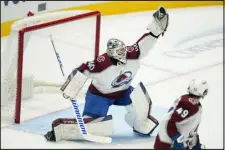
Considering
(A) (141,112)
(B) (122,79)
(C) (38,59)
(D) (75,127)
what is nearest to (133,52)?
(B) (122,79)

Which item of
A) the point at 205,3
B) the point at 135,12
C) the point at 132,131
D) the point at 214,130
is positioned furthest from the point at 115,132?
the point at 205,3

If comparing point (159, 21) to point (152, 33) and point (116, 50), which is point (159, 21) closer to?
point (152, 33)

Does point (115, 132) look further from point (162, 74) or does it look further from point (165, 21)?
point (162, 74)

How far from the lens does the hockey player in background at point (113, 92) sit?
279cm

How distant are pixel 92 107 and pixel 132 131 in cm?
27

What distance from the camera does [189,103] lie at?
98.2 inches

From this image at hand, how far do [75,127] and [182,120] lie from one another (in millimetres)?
548

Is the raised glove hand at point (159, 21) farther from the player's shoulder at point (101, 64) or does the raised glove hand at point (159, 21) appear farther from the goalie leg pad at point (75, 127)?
the goalie leg pad at point (75, 127)

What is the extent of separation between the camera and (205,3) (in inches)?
237

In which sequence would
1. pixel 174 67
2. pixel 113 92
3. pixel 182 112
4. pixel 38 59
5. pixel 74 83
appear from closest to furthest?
pixel 182 112 → pixel 74 83 → pixel 113 92 → pixel 38 59 → pixel 174 67

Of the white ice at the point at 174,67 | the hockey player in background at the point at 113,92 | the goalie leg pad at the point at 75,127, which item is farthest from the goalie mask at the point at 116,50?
the white ice at the point at 174,67

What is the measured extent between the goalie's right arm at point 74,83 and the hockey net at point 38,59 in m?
0.36

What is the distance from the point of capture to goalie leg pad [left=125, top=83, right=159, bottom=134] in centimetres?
294

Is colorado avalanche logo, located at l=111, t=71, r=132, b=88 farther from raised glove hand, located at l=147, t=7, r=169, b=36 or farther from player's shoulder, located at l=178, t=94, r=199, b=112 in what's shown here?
player's shoulder, located at l=178, t=94, r=199, b=112
